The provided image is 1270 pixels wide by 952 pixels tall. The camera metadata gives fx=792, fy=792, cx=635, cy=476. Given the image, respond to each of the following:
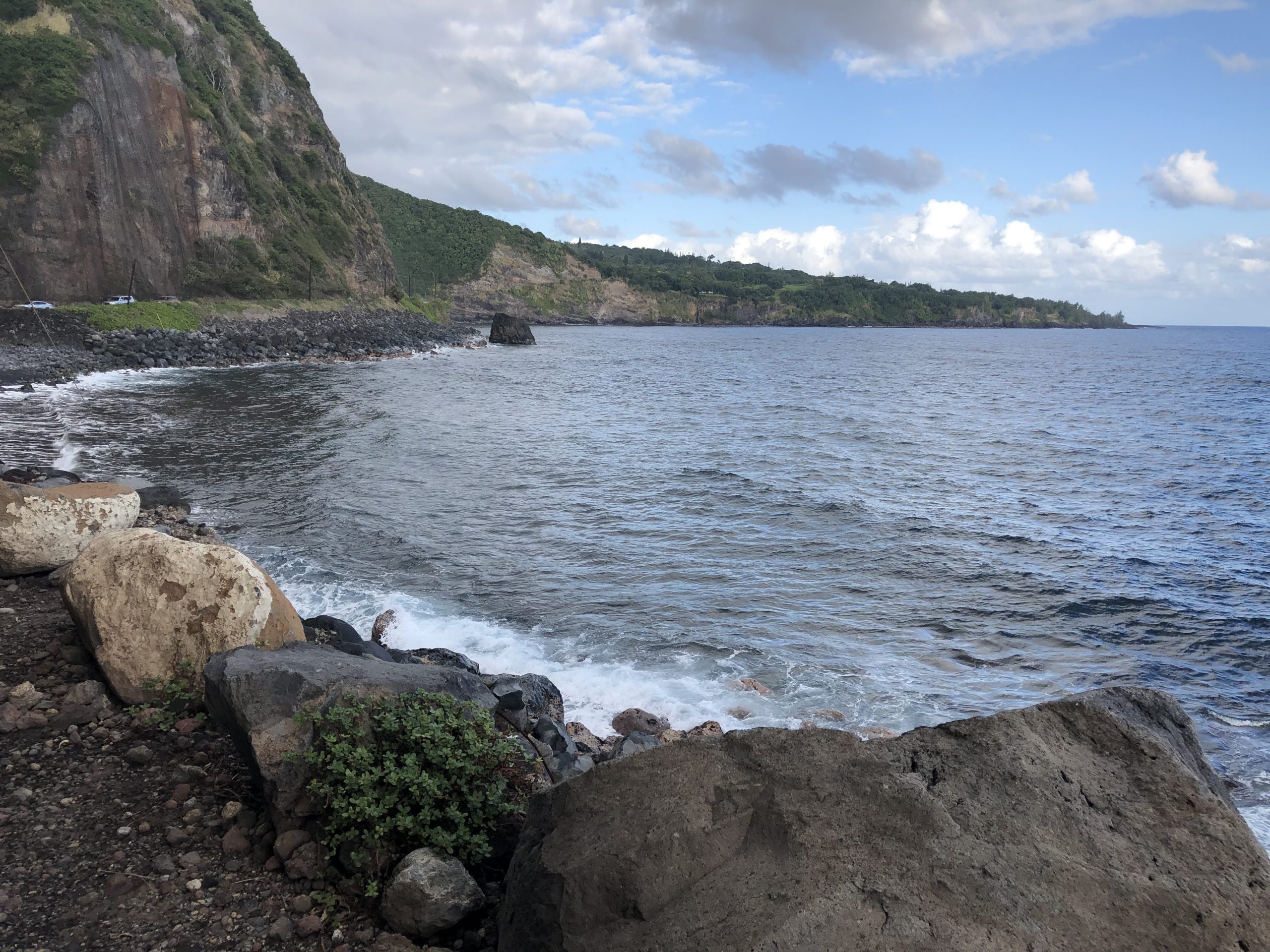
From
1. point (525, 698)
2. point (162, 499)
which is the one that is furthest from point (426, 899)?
point (162, 499)

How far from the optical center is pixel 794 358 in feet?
303

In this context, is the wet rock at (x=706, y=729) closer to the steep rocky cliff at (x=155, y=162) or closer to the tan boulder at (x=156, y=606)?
the tan boulder at (x=156, y=606)

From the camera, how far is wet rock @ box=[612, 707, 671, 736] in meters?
9.77

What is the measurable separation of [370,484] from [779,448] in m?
14.9

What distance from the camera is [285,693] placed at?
5719 mm

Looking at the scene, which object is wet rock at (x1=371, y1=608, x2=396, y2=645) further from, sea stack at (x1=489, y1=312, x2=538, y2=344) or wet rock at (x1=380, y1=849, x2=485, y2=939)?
sea stack at (x1=489, y1=312, x2=538, y2=344)

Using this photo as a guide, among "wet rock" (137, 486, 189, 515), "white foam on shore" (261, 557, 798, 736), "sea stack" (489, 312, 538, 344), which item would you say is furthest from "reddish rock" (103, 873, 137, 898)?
"sea stack" (489, 312, 538, 344)

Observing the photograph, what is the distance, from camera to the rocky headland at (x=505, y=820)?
3.63 metres

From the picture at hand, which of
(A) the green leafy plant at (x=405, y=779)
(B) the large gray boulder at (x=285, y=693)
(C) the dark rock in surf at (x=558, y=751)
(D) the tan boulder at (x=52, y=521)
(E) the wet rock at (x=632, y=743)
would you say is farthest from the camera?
(D) the tan boulder at (x=52, y=521)

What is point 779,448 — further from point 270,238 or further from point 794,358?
point 794,358

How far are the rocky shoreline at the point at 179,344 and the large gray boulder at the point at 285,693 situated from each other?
3474 centimetres

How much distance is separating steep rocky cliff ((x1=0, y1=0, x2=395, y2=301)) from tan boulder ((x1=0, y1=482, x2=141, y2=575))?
45.2 m

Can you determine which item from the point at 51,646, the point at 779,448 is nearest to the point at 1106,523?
the point at 779,448

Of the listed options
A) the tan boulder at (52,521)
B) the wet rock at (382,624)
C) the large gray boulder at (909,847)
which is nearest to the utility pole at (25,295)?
the tan boulder at (52,521)
